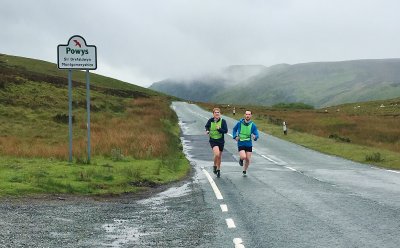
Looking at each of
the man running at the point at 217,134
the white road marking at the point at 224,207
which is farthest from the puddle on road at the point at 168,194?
the man running at the point at 217,134

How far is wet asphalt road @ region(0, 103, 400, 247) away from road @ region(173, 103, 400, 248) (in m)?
0.02

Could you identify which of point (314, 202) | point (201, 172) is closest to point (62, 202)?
point (314, 202)

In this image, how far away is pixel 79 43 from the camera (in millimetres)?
17188

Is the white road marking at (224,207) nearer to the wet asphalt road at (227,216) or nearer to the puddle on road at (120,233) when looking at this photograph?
the wet asphalt road at (227,216)

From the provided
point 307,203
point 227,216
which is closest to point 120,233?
point 227,216

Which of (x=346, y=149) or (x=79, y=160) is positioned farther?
(x=346, y=149)

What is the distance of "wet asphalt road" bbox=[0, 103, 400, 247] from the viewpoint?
288 inches

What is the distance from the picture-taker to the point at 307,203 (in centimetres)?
1063

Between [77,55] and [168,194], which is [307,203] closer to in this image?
[168,194]

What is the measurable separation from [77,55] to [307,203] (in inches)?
394

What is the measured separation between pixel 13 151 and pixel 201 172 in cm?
750

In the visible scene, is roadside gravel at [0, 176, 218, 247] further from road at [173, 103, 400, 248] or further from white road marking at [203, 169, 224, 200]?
road at [173, 103, 400, 248]

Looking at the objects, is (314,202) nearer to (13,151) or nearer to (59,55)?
(59,55)

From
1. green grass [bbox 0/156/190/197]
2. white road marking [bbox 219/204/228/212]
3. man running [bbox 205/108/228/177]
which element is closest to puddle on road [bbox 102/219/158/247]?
white road marking [bbox 219/204/228/212]
